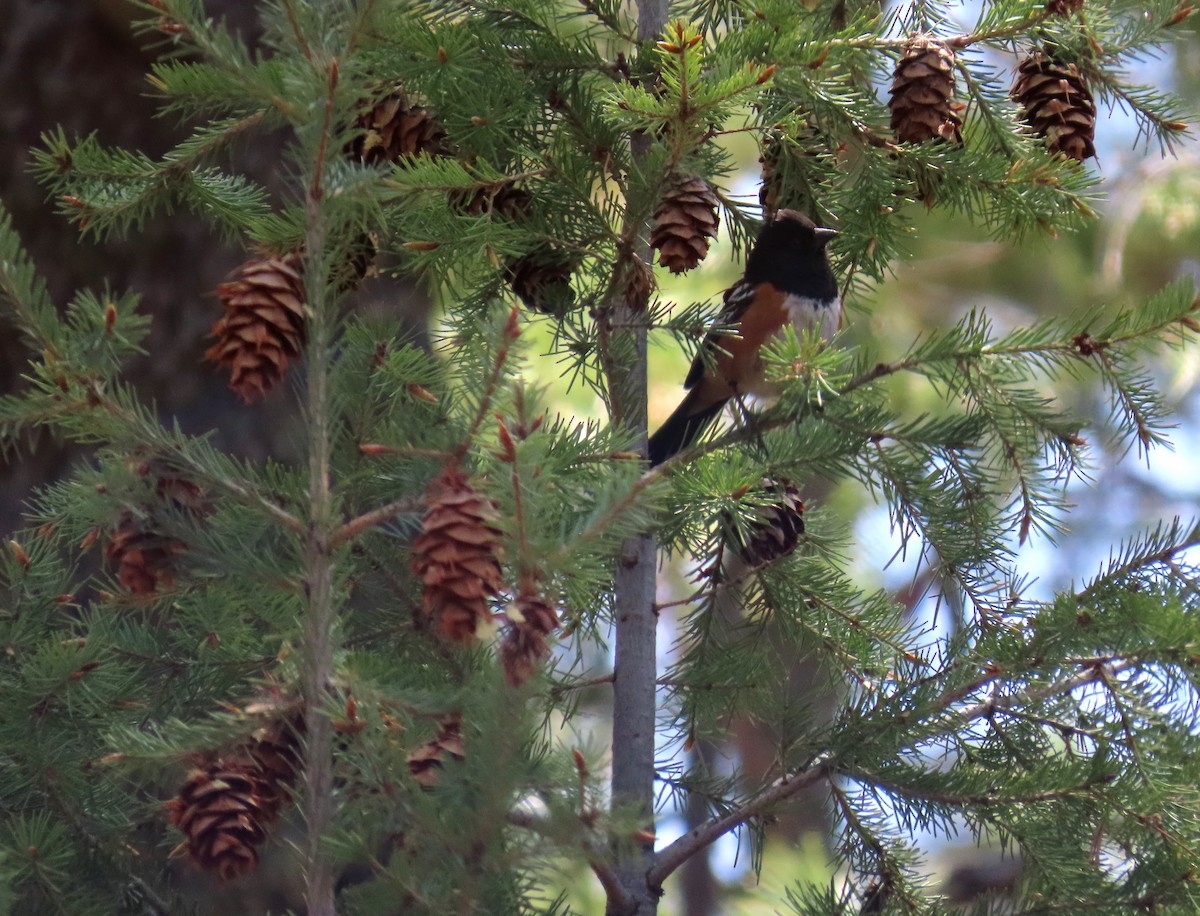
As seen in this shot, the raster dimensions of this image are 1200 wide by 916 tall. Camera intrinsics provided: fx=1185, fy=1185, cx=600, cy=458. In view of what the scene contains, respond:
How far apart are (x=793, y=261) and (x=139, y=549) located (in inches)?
67.9

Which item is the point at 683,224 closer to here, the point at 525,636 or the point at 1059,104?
the point at 1059,104

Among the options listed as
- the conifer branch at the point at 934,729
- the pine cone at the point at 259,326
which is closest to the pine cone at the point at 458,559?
the pine cone at the point at 259,326

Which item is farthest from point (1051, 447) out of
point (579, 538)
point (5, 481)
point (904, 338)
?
point (904, 338)

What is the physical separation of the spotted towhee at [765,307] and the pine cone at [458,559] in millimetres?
1368

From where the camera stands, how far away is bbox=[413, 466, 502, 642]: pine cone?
1073mm

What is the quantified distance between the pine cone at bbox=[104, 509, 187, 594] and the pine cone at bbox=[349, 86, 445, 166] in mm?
789

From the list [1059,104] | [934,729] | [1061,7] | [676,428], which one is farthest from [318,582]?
[676,428]

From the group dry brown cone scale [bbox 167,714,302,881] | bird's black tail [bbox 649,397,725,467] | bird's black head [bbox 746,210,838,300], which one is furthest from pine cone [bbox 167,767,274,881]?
bird's black tail [bbox 649,397,725,467]

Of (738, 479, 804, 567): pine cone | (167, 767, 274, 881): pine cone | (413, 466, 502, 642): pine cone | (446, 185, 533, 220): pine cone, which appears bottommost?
(167, 767, 274, 881): pine cone

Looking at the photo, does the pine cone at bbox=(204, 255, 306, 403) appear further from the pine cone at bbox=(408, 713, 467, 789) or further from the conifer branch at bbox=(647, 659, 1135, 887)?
the conifer branch at bbox=(647, 659, 1135, 887)

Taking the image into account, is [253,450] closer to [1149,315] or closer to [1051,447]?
[1051,447]

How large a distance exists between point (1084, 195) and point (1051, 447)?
1.52 feet

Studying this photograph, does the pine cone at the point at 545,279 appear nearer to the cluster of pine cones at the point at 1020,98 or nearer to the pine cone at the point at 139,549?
the cluster of pine cones at the point at 1020,98

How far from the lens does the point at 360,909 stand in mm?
1166
